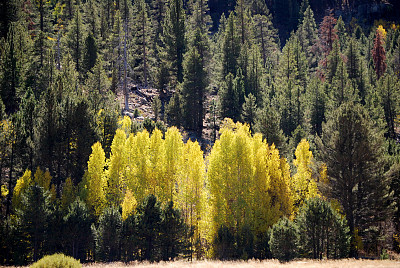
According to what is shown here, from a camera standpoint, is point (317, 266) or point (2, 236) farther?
point (2, 236)

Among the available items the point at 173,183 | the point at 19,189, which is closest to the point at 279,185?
the point at 173,183

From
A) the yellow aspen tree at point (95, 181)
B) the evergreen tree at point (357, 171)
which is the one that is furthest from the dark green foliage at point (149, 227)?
the evergreen tree at point (357, 171)

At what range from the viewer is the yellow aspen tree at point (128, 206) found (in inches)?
1309

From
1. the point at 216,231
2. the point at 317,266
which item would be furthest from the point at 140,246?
the point at 317,266

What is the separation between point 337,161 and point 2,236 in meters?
30.7

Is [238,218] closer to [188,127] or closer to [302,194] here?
[302,194]

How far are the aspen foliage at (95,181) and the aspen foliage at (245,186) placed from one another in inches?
433

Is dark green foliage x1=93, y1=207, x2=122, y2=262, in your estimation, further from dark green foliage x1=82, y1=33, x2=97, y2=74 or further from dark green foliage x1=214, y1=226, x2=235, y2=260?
dark green foliage x1=82, y1=33, x2=97, y2=74

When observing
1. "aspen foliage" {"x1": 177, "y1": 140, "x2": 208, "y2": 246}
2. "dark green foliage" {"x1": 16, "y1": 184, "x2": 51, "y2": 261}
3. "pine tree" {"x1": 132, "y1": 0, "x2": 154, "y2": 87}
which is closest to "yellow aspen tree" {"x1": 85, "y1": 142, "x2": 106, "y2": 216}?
"dark green foliage" {"x1": 16, "y1": 184, "x2": 51, "y2": 261}

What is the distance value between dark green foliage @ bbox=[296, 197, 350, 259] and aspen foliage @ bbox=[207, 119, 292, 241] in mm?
5769

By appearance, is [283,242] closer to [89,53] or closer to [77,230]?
[77,230]

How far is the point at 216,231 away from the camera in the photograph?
34531mm

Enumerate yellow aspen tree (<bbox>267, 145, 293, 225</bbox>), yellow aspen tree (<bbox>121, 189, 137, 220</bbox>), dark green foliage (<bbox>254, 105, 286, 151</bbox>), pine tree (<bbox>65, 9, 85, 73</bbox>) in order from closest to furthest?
yellow aspen tree (<bbox>121, 189, 137, 220</bbox>) → yellow aspen tree (<bbox>267, 145, 293, 225</bbox>) → dark green foliage (<bbox>254, 105, 286, 151</bbox>) → pine tree (<bbox>65, 9, 85, 73</bbox>)

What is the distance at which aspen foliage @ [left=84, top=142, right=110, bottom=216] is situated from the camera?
36.2 m
